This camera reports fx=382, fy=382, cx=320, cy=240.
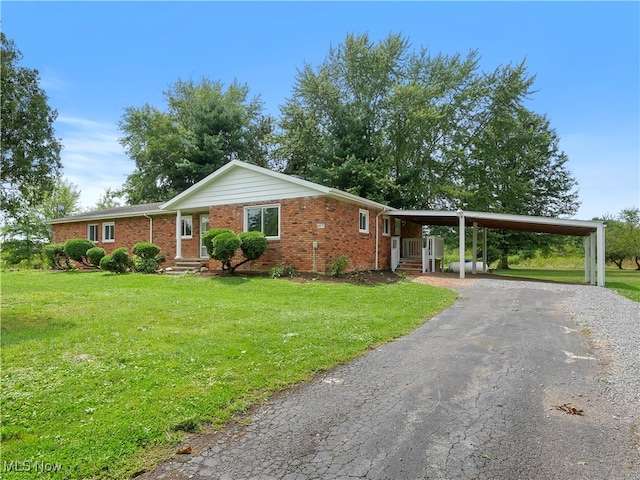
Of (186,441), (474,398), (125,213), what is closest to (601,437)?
(474,398)

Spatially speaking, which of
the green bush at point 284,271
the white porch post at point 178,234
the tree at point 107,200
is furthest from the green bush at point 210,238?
the tree at point 107,200

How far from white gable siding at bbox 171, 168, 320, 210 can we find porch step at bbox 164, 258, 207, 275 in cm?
250

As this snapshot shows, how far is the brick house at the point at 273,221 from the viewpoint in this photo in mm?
14586

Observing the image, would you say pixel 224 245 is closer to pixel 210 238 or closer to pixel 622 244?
pixel 210 238

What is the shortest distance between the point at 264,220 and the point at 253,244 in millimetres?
1944

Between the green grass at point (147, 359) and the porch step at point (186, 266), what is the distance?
6285 millimetres

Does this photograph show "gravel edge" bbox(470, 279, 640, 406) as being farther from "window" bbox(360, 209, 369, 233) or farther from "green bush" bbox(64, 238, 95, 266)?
"green bush" bbox(64, 238, 95, 266)

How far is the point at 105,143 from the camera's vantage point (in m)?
35.0

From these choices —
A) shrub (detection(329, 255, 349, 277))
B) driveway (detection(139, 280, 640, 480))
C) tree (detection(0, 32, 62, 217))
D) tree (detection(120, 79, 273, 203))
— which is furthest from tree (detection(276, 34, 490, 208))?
driveway (detection(139, 280, 640, 480))

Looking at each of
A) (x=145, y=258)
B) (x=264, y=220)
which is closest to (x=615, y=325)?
(x=264, y=220)

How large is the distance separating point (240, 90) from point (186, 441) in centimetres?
3689

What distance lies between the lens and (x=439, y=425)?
3352mm

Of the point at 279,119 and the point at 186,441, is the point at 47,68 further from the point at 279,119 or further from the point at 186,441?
the point at 279,119

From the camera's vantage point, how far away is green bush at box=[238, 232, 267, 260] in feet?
46.6
